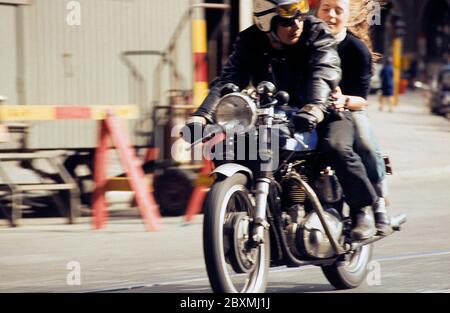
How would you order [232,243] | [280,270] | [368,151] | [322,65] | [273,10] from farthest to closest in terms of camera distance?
[280,270] → [368,151] → [322,65] → [273,10] → [232,243]

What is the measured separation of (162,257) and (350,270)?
2.13m

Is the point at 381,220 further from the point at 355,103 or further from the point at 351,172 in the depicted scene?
the point at 355,103

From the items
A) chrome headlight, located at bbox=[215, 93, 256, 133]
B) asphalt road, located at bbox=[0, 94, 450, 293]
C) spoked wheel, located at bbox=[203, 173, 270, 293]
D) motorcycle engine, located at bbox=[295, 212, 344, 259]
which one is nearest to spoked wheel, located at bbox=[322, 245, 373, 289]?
asphalt road, located at bbox=[0, 94, 450, 293]

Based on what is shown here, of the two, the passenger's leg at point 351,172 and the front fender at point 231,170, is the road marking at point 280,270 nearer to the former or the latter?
the passenger's leg at point 351,172

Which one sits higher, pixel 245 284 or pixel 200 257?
pixel 245 284

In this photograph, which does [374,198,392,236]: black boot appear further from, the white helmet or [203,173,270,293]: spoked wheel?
the white helmet

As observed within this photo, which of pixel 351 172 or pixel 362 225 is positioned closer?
pixel 351 172

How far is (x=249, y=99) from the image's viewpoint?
5.61 metres

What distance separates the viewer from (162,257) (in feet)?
28.2

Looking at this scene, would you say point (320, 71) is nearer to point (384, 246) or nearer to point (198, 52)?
point (384, 246)

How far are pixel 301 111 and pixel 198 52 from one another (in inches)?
256

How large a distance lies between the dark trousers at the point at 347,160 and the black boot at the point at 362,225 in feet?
0.23

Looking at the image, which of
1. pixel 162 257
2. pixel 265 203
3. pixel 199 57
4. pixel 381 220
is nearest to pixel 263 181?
pixel 265 203
